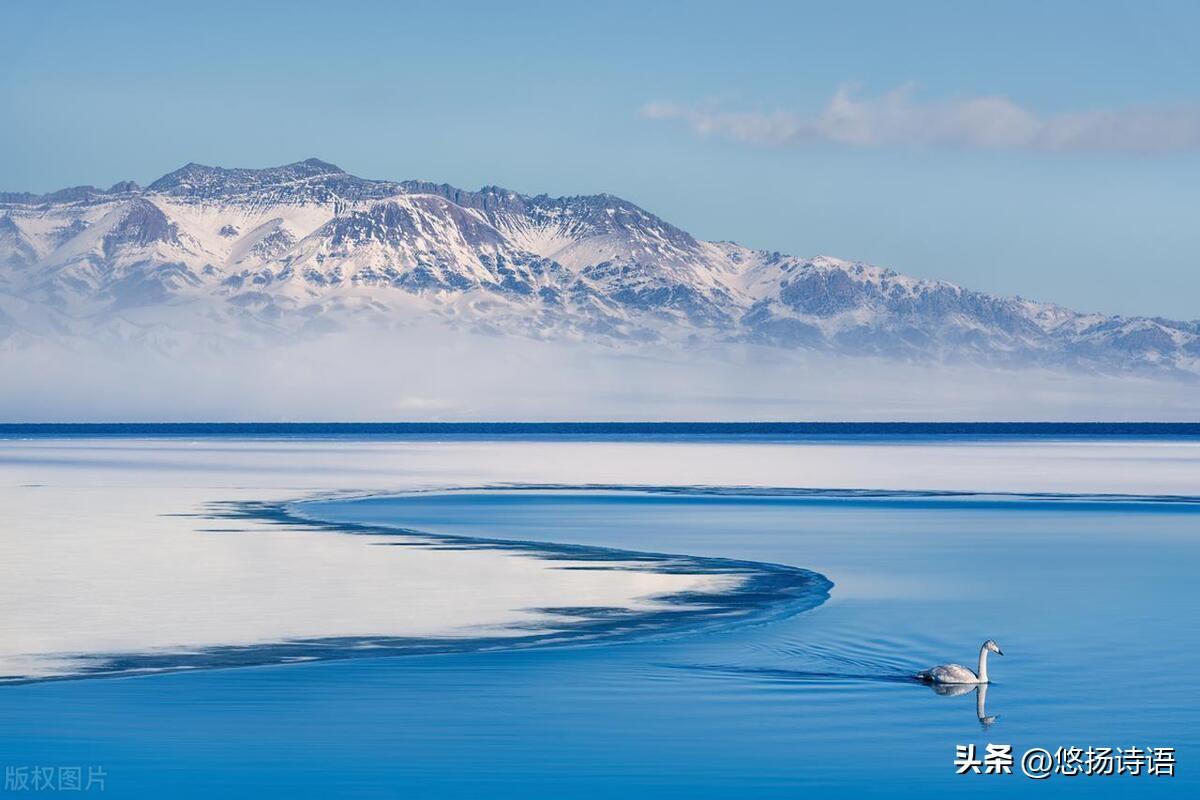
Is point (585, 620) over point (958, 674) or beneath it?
beneath

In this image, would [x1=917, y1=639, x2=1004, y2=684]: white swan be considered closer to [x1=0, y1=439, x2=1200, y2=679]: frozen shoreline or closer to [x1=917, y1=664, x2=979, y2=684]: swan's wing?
[x1=917, y1=664, x2=979, y2=684]: swan's wing

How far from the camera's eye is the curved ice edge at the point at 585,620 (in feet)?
74.4

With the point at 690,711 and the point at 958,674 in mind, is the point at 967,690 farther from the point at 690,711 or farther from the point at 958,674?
the point at 690,711

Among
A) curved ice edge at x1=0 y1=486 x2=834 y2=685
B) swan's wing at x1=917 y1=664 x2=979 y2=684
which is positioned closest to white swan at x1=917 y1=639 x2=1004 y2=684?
swan's wing at x1=917 y1=664 x2=979 y2=684

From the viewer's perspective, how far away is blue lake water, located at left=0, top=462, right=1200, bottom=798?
16734 mm

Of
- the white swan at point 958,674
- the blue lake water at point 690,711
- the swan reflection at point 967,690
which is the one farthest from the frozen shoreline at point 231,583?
the swan reflection at point 967,690

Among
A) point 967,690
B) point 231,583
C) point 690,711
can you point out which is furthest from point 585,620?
A: point 231,583

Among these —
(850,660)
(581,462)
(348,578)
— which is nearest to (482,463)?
(581,462)

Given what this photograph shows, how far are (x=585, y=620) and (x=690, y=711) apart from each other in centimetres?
754

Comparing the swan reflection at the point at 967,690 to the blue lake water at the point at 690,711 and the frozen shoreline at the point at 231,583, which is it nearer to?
the blue lake water at the point at 690,711

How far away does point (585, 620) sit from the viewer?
88.8ft

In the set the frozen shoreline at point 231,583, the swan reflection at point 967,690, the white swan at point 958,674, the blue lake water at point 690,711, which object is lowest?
the frozen shoreline at point 231,583

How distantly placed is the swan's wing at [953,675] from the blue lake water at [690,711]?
255 mm

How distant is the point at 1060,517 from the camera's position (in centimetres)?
5378
